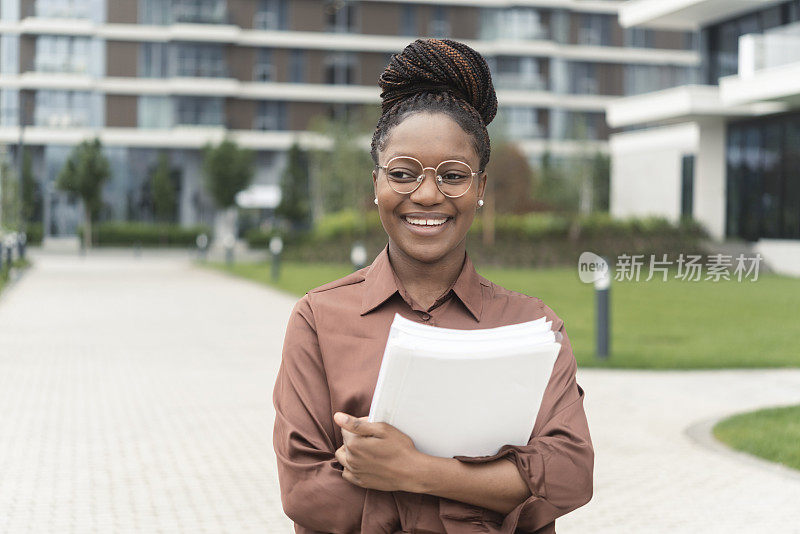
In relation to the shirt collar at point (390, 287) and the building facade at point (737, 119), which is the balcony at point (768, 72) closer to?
the building facade at point (737, 119)

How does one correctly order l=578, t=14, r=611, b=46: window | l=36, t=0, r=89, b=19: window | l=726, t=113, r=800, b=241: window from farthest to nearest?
1. l=578, t=14, r=611, b=46: window
2. l=36, t=0, r=89, b=19: window
3. l=726, t=113, r=800, b=241: window

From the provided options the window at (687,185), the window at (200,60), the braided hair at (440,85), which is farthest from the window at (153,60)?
the braided hair at (440,85)

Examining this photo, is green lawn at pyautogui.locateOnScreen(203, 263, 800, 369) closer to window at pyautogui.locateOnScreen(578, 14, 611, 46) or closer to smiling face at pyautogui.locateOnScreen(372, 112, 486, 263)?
smiling face at pyautogui.locateOnScreen(372, 112, 486, 263)

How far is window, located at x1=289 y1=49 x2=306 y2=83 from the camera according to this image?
56.9m

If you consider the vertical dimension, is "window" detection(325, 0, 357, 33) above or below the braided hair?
above

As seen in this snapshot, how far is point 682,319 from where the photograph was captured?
1641cm

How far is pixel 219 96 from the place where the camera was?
5516 centimetres

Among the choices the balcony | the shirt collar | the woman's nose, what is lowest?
the shirt collar

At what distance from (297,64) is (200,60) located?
5.36 metres

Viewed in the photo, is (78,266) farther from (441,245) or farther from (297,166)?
(441,245)

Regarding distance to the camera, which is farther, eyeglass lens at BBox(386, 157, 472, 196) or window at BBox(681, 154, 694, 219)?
window at BBox(681, 154, 694, 219)

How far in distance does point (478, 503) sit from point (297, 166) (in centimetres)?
4978

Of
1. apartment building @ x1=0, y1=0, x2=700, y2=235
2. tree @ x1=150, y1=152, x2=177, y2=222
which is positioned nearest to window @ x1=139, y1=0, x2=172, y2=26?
apartment building @ x1=0, y1=0, x2=700, y2=235

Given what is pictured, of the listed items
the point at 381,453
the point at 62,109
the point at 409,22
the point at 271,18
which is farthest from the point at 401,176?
the point at 409,22
